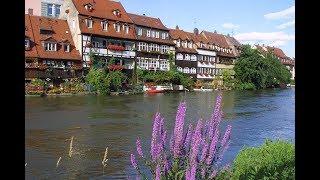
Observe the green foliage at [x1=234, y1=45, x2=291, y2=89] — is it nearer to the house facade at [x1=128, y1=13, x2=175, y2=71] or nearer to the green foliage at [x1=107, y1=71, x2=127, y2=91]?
the house facade at [x1=128, y1=13, x2=175, y2=71]

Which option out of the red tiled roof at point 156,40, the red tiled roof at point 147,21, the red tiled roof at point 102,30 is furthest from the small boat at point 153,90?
the red tiled roof at point 147,21

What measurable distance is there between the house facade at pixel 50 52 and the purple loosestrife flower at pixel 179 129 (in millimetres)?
42708

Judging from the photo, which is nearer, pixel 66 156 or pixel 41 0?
pixel 66 156

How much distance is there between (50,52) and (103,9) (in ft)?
40.5

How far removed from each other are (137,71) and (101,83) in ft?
33.7

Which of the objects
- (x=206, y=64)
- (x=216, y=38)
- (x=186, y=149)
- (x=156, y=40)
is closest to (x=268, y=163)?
(x=186, y=149)

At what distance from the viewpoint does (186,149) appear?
191 inches

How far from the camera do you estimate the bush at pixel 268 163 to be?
5.63m

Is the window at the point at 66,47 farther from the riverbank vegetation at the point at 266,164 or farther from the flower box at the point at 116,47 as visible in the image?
the riverbank vegetation at the point at 266,164

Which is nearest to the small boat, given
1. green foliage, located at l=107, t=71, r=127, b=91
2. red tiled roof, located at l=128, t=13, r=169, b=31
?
green foliage, located at l=107, t=71, r=127, b=91

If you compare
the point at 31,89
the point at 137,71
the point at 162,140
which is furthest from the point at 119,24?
the point at 162,140

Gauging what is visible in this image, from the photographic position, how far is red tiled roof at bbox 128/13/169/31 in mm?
62737
